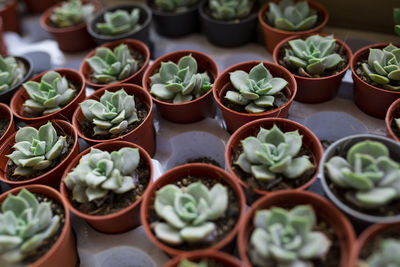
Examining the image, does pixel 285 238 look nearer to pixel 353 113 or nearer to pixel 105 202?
pixel 105 202

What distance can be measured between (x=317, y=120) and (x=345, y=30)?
623 millimetres

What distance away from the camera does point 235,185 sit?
120 cm

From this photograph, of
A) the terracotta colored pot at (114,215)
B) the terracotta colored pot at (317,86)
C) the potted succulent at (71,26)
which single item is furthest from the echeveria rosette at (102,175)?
the potted succulent at (71,26)

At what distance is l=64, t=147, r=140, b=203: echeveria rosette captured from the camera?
4.01 feet

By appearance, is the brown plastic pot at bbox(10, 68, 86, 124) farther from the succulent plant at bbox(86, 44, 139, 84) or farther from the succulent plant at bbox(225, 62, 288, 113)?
the succulent plant at bbox(225, 62, 288, 113)

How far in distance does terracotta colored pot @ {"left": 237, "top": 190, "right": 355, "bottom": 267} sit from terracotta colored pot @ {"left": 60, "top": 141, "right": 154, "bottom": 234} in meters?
0.38

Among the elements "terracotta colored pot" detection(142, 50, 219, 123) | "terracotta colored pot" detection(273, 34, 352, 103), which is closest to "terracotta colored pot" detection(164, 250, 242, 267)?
"terracotta colored pot" detection(142, 50, 219, 123)

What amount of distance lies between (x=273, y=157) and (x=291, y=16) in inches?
36.6

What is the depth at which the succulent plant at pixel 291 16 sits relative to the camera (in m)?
1.73

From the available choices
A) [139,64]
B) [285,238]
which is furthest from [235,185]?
[139,64]

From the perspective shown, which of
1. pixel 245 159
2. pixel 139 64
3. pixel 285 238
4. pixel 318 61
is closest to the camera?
pixel 285 238

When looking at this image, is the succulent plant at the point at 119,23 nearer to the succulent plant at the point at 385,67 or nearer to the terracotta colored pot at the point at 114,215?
the terracotta colored pot at the point at 114,215

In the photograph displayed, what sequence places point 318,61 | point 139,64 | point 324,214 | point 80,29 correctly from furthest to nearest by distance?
point 80,29 < point 139,64 < point 318,61 < point 324,214

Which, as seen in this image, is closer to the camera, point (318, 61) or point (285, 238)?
point (285, 238)
